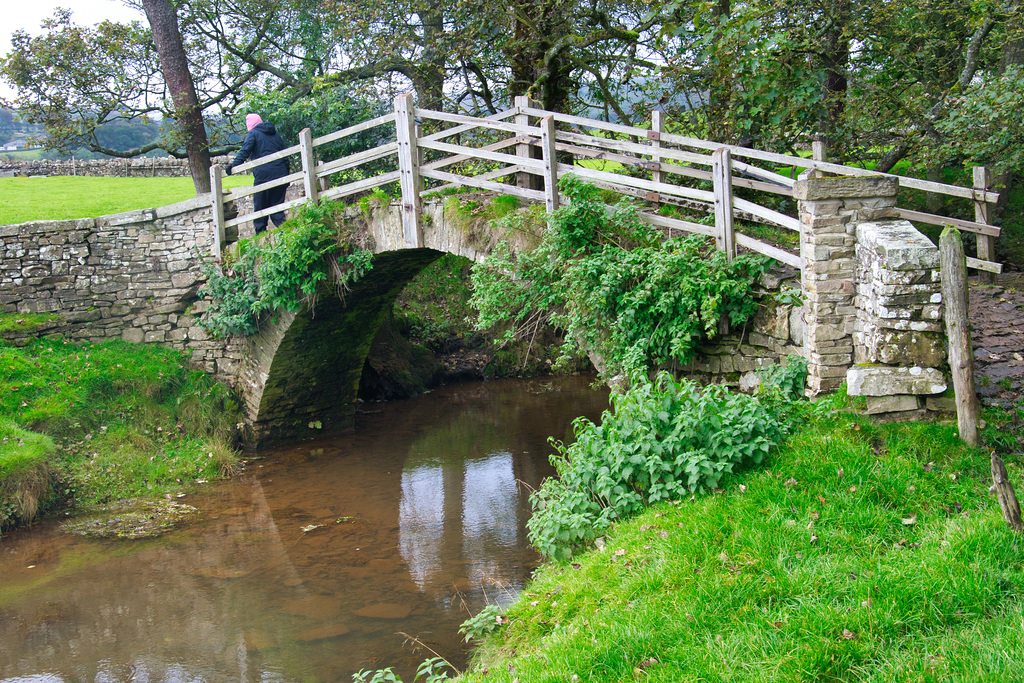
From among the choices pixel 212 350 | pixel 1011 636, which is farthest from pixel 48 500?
pixel 1011 636

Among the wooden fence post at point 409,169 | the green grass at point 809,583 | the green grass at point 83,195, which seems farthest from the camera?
the green grass at point 83,195

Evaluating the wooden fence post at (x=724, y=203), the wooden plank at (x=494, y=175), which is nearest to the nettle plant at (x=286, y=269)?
the wooden plank at (x=494, y=175)

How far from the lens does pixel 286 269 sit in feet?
36.7

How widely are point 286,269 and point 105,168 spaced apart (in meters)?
16.3

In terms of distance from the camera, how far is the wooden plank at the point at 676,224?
7.25 m

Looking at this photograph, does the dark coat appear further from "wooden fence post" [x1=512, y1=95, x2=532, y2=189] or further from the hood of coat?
"wooden fence post" [x1=512, y1=95, x2=532, y2=189]

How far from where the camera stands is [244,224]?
12586 mm

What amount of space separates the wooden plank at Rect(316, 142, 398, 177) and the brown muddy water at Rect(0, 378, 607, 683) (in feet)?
15.0

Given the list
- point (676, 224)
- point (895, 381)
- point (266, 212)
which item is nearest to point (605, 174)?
point (676, 224)

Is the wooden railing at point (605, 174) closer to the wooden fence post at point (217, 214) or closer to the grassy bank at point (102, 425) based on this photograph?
the wooden fence post at point (217, 214)

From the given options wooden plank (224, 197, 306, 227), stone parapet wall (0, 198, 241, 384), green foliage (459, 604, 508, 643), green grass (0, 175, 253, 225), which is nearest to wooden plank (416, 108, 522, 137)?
wooden plank (224, 197, 306, 227)

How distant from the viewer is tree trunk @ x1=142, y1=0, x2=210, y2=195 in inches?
582

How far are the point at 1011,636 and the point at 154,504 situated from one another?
1013 cm

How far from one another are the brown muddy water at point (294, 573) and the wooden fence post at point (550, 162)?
3232 millimetres
